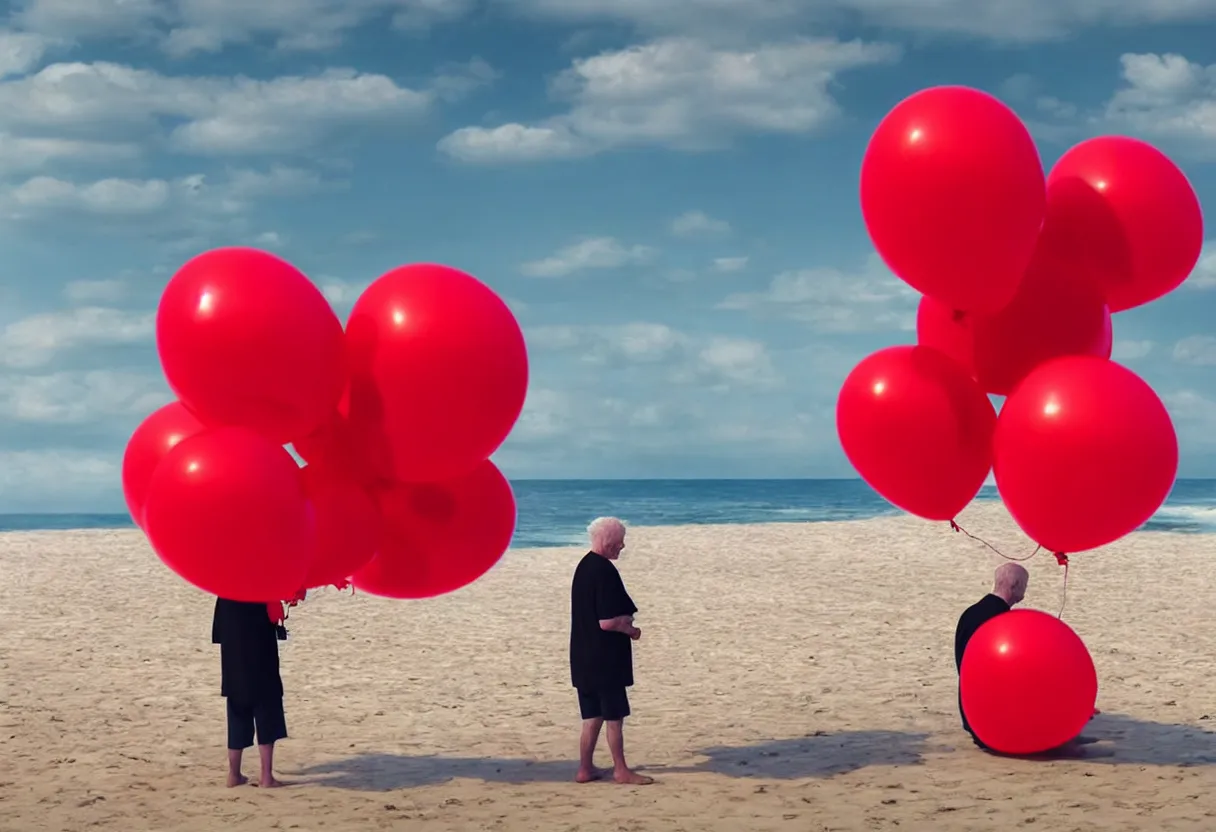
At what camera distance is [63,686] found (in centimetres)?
1293

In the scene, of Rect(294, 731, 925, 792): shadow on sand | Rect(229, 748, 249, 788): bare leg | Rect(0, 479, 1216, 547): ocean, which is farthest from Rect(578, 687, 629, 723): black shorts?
Rect(0, 479, 1216, 547): ocean

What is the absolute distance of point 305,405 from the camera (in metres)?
6.38

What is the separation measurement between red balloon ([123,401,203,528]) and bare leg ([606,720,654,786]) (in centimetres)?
327

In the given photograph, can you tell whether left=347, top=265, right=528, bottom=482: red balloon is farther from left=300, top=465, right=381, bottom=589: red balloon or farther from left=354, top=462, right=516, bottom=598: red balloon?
left=354, top=462, right=516, bottom=598: red balloon

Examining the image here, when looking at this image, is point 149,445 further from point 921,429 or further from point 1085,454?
point 1085,454

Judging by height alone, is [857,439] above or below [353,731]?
above

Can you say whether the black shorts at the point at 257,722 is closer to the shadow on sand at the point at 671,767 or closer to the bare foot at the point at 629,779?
the shadow on sand at the point at 671,767

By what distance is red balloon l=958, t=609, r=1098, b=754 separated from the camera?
8.64 metres

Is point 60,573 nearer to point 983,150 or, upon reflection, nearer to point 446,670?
point 446,670

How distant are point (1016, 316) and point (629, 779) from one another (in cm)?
388

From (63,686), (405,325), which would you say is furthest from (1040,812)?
(63,686)

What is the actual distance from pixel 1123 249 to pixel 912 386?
4.91ft

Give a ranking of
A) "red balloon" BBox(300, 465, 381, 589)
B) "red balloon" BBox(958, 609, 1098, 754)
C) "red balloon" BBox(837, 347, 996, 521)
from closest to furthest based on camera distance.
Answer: "red balloon" BBox(300, 465, 381, 589), "red balloon" BBox(837, 347, 996, 521), "red balloon" BBox(958, 609, 1098, 754)

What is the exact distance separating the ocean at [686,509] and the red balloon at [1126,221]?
110 ft
